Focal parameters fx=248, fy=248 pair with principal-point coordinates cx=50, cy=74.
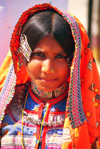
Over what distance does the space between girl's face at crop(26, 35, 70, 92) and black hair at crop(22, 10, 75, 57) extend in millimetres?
34

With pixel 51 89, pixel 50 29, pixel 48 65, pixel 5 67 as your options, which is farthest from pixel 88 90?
pixel 5 67

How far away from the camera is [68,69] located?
1.77 meters

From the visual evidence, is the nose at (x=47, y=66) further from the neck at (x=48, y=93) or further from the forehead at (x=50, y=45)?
the neck at (x=48, y=93)

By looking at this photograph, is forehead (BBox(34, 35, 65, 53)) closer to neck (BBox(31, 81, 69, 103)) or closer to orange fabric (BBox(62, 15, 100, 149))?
orange fabric (BBox(62, 15, 100, 149))

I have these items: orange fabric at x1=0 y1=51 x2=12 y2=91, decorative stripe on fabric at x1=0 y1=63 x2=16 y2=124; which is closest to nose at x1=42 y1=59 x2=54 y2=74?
decorative stripe on fabric at x1=0 y1=63 x2=16 y2=124

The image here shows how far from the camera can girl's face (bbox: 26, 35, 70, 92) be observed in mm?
1667

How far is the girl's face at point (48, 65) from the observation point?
1667mm

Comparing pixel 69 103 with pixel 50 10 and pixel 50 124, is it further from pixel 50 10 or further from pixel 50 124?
pixel 50 10

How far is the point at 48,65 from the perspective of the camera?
1.65m

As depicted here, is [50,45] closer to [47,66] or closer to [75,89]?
[47,66]

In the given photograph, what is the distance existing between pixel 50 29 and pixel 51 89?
425mm

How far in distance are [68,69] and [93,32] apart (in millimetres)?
6390

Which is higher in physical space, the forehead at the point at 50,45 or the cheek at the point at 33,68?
the forehead at the point at 50,45

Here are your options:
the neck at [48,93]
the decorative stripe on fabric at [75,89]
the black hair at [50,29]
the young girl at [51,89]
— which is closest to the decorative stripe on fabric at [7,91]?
the young girl at [51,89]
